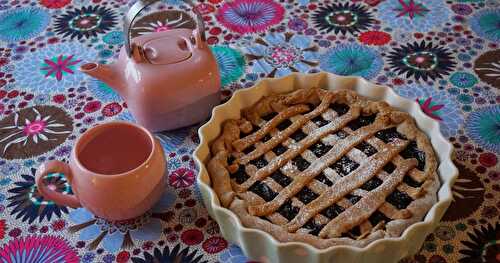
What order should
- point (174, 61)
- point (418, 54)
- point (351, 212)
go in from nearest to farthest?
point (351, 212) → point (174, 61) → point (418, 54)

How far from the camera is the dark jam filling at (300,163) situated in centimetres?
93

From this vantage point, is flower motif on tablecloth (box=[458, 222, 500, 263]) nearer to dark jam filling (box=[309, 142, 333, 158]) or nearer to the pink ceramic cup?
dark jam filling (box=[309, 142, 333, 158])

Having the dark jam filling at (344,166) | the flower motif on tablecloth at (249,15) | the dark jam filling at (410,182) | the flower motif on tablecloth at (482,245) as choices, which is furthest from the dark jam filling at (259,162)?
the flower motif on tablecloth at (249,15)

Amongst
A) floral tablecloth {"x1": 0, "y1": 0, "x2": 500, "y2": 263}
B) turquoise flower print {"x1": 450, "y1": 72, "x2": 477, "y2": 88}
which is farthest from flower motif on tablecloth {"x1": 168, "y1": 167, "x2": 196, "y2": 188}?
turquoise flower print {"x1": 450, "y1": 72, "x2": 477, "y2": 88}

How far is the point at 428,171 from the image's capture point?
2.92 ft

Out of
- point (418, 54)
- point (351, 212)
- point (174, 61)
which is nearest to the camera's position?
point (351, 212)

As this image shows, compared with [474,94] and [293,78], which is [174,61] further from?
[474,94]

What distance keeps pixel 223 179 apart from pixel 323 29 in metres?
0.53

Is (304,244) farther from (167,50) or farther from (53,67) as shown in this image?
(53,67)

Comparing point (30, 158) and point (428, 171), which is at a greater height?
point (428, 171)

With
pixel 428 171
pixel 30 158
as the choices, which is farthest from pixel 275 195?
pixel 30 158

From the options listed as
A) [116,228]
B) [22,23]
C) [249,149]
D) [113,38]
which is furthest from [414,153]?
[22,23]

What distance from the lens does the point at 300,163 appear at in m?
0.94

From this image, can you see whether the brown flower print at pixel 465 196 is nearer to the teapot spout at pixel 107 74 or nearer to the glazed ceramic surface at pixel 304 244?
the glazed ceramic surface at pixel 304 244
